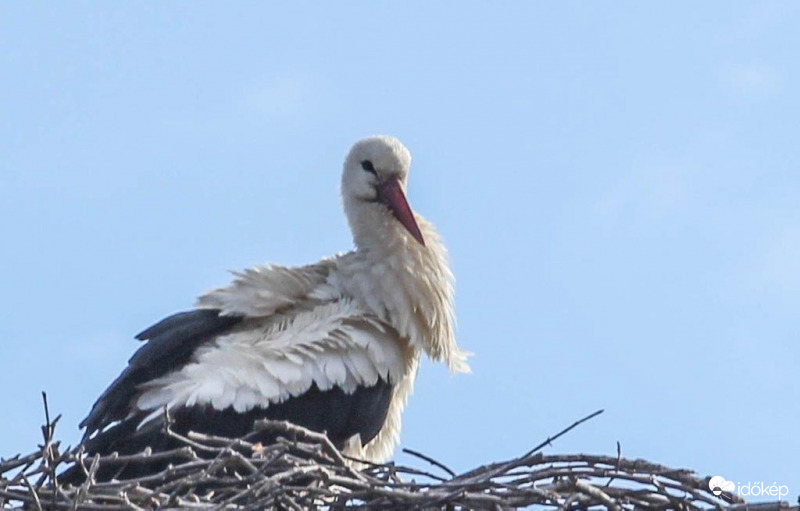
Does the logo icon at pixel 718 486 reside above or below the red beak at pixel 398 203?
below

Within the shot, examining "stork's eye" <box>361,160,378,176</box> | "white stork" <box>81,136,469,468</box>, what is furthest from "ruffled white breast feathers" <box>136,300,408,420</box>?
"stork's eye" <box>361,160,378,176</box>

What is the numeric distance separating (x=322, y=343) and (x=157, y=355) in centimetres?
47

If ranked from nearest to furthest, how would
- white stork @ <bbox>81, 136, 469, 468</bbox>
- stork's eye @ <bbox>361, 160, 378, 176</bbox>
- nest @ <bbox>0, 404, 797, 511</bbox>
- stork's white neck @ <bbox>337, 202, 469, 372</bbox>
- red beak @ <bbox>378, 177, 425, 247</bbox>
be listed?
nest @ <bbox>0, 404, 797, 511</bbox> → white stork @ <bbox>81, 136, 469, 468</bbox> → stork's white neck @ <bbox>337, 202, 469, 372</bbox> → red beak @ <bbox>378, 177, 425, 247</bbox> → stork's eye @ <bbox>361, 160, 378, 176</bbox>

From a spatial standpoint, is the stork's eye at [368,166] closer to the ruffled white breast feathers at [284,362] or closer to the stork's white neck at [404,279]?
the stork's white neck at [404,279]

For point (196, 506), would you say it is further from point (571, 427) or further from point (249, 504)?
point (571, 427)

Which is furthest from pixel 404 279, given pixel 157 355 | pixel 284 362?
pixel 157 355

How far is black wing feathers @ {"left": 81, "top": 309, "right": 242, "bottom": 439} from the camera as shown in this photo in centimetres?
527

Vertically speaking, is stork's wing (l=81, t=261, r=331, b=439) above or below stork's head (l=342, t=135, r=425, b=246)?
below

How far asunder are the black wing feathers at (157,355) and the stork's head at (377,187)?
2.14ft

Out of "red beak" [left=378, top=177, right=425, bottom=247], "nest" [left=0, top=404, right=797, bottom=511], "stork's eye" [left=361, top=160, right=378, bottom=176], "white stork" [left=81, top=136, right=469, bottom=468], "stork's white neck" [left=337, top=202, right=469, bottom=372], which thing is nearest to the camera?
"nest" [left=0, top=404, right=797, bottom=511]

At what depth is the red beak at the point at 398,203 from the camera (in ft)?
19.4

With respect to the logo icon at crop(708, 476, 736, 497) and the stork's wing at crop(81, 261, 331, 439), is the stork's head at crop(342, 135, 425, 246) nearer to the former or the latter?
the stork's wing at crop(81, 261, 331, 439)

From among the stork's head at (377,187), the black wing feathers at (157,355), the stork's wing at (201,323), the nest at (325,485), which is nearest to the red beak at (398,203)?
the stork's head at (377,187)

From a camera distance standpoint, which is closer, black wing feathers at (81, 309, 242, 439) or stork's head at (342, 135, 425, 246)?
black wing feathers at (81, 309, 242, 439)
